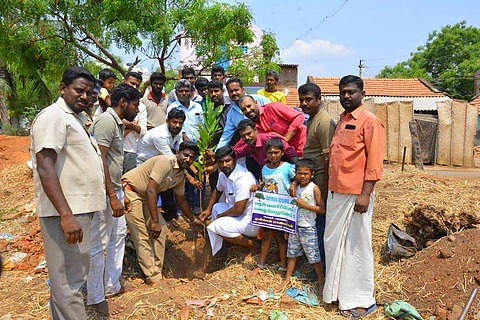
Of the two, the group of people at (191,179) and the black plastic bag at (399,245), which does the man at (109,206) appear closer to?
the group of people at (191,179)

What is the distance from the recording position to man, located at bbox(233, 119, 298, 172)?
4.62 meters

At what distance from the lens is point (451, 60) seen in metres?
33.8

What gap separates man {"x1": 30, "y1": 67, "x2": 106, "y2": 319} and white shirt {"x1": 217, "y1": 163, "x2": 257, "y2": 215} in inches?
77.3

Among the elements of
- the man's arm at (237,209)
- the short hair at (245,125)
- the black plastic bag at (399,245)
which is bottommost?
the black plastic bag at (399,245)

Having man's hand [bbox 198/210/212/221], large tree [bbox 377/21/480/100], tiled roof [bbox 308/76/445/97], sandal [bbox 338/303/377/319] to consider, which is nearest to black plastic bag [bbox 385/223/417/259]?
sandal [bbox 338/303/377/319]

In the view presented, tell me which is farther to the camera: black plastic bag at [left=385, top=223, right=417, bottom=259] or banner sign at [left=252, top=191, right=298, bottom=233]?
black plastic bag at [left=385, top=223, right=417, bottom=259]

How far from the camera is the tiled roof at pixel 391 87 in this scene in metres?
22.4

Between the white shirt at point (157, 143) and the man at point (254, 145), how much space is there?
0.89m

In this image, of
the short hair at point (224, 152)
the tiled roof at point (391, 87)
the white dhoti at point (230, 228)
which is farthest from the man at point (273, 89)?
the tiled roof at point (391, 87)

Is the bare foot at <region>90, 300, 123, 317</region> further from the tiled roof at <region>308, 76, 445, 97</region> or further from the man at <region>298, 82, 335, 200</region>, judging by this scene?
the tiled roof at <region>308, 76, 445, 97</region>

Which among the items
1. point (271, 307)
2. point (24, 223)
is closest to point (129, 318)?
point (271, 307)

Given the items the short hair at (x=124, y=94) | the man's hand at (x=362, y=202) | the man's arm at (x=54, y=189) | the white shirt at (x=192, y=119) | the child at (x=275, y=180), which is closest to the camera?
the man's arm at (x=54, y=189)

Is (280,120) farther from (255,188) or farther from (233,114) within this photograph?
Result: (255,188)

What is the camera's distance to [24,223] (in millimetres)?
6672
